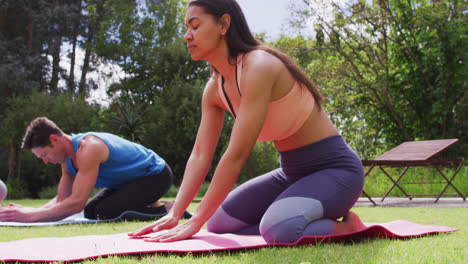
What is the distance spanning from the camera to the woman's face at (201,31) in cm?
236

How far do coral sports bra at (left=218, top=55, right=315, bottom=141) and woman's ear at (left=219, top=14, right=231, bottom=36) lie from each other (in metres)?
0.18

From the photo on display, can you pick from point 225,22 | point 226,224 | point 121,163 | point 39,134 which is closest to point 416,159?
Answer: point 121,163

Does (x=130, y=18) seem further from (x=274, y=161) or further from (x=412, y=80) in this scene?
(x=412, y=80)

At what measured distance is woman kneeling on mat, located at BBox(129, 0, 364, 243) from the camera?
2242 mm

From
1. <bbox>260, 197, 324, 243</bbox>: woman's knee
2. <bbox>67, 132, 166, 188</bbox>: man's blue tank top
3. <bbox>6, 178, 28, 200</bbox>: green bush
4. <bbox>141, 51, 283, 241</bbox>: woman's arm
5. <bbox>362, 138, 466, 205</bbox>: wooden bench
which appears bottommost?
<bbox>6, 178, 28, 200</bbox>: green bush

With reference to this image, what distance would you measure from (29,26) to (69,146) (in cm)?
1778

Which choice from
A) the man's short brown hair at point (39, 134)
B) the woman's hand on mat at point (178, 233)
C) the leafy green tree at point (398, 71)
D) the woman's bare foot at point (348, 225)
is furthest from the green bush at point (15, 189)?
the woman's bare foot at point (348, 225)

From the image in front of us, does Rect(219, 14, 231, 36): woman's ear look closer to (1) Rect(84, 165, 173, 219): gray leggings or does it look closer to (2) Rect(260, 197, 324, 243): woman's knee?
(2) Rect(260, 197, 324, 243): woman's knee

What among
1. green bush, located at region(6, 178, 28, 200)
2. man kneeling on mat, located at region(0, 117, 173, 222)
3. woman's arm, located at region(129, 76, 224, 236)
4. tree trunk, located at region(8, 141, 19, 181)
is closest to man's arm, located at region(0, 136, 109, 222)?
man kneeling on mat, located at region(0, 117, 173, 222)

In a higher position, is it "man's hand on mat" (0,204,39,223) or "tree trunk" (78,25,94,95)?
"tree trunk" (78,25,94,95)

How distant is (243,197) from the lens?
2.85 metres

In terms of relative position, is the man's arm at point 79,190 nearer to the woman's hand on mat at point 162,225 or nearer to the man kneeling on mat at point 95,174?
the man kneeling on mat at point 95,174

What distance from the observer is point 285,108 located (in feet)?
8.08

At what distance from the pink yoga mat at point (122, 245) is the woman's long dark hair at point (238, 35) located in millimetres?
968
